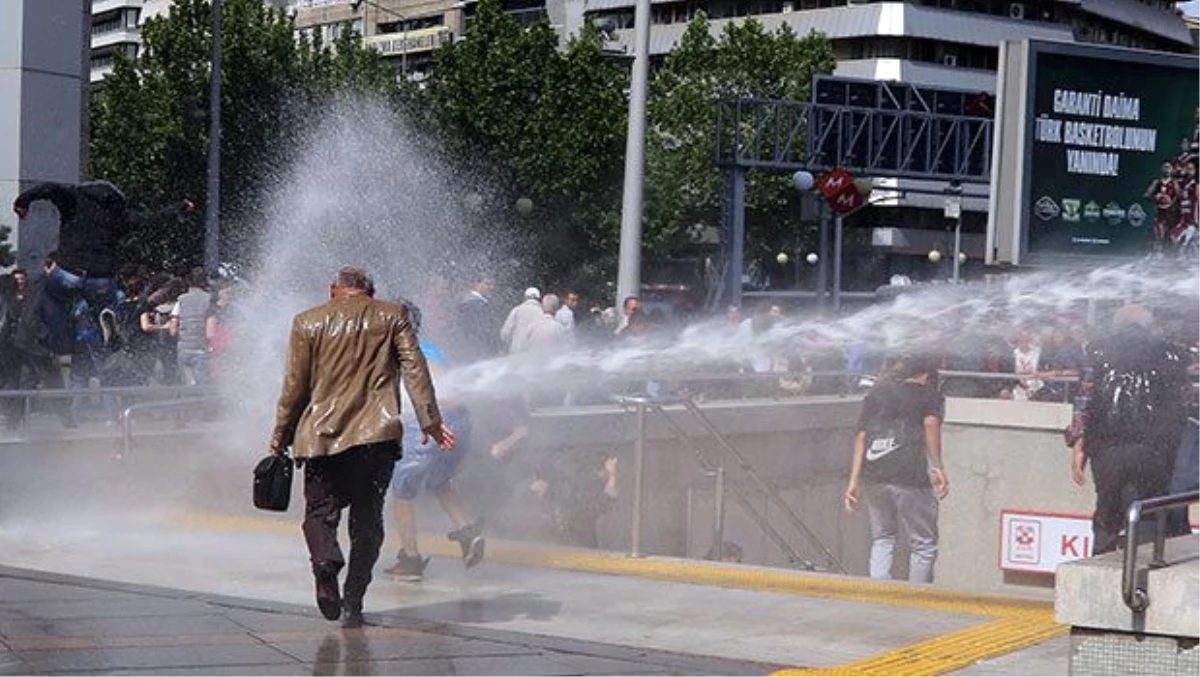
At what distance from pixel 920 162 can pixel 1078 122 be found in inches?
626

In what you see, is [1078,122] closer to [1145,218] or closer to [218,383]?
[1145,218]

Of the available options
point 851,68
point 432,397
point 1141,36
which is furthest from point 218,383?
point 1141,36

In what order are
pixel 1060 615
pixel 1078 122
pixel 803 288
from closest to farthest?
pixel 1060 615 → pixel 1078 122 → pixel 803 288

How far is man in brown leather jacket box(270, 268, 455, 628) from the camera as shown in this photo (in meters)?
9.86

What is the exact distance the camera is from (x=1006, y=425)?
19.6 metres

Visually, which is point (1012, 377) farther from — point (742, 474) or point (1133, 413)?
point (1133, 413)

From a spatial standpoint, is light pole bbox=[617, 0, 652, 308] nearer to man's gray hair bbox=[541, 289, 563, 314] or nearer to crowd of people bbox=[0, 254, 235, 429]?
man's gray hair bbox=[541, 289, 563, 314]

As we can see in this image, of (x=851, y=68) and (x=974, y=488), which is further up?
(x=851, y=68)

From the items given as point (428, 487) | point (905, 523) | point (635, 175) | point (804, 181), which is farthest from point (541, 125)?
point (428, 487)

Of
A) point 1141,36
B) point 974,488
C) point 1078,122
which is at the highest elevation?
point 1141,36

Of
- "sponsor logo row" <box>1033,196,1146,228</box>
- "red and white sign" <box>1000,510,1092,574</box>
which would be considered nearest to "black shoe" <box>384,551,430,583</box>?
"red and white sign" <box>1000,510,1092,574</box>

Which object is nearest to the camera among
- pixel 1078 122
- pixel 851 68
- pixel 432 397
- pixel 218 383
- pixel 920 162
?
pixel 432 397

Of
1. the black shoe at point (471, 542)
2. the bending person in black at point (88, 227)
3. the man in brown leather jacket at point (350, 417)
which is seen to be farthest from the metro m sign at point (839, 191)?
the man in brown leather jacket at point (350, 417)

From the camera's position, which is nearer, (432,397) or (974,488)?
(432,397)
